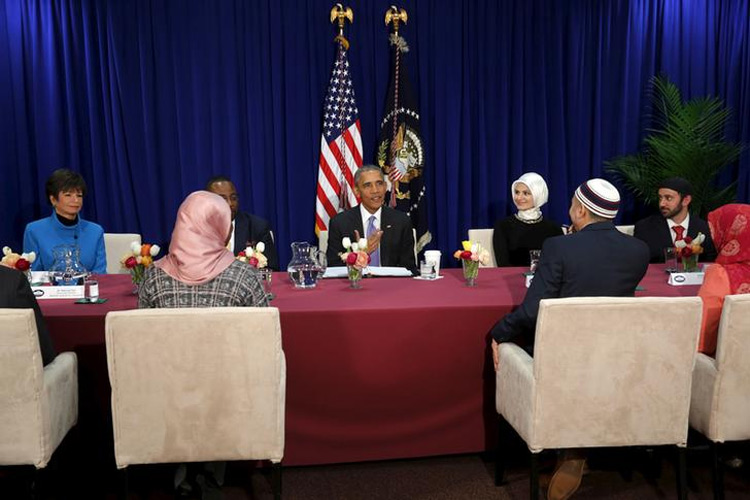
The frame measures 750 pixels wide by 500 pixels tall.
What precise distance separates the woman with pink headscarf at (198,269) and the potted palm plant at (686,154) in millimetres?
4460

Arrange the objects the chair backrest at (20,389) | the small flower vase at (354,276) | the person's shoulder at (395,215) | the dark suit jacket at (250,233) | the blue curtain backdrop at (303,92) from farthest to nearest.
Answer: the blue curtain backdrop at (303,92), the dark suit jacket at (250,233), the person's shoulder at (395,215), the small flower vase at (354,276), the chair backrest at (20,389)

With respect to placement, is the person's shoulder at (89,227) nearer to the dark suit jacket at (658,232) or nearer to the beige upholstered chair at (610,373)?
the beige upholstered chair at (610,373)

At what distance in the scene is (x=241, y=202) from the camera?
566 cm

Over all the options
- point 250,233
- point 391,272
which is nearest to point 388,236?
point 391,272

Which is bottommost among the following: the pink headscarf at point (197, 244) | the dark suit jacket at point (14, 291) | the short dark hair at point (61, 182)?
the dark suit jacket at point (14, 291)

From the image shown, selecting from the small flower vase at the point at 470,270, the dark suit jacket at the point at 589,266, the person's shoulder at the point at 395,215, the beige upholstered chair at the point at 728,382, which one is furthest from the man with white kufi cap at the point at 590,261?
the person's shoulder at the point at 395,215

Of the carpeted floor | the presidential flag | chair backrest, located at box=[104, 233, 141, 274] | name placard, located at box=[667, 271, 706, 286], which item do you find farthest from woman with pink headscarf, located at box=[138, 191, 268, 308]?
the presidential flag

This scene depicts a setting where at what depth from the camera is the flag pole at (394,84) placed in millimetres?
5504

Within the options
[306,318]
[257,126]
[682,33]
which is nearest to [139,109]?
[257,126]

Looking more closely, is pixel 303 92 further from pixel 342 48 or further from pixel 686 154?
pixel 686 154

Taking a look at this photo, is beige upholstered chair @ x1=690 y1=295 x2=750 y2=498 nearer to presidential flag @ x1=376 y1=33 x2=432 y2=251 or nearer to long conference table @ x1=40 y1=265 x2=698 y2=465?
long conference table @ x1=40 y1=265 x2=698 y2=465

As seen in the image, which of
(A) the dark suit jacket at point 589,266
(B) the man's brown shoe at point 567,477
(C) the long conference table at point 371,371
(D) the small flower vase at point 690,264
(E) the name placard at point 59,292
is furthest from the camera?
(D) the small flower vase at point 690,264

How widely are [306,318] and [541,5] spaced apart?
4.37m

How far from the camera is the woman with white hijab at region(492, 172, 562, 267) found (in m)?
4.52
